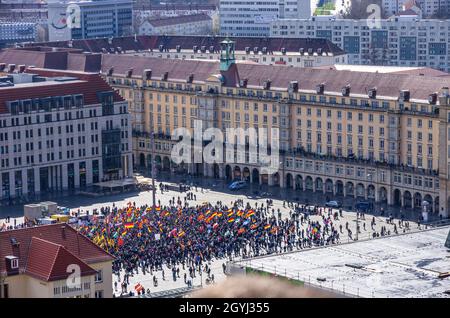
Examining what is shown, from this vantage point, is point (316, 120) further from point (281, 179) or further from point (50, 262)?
point (50, 262)

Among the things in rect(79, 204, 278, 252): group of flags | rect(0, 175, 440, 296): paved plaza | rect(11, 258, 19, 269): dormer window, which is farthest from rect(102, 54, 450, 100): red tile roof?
rect(11, 258, 19, 269): dormer window

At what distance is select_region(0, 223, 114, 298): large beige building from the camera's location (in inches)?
2953

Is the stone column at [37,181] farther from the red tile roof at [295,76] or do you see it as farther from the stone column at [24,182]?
the red tile roof at [295,76]

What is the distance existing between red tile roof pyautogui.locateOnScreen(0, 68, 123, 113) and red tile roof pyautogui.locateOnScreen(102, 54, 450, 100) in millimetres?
14363

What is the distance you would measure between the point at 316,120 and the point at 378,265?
6854 cm

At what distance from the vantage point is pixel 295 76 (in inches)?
6412

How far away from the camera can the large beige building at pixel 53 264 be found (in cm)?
7500

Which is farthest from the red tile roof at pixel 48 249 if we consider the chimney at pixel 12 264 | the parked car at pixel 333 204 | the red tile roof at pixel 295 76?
the red tile roof at pixel 295 76

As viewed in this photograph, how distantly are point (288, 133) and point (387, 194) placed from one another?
1848 centimetres

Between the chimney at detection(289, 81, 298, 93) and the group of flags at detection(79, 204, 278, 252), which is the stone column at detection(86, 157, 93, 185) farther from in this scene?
the group of flags at detection(79, 204, 278, 252)

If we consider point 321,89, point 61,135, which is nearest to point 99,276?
point 321,89

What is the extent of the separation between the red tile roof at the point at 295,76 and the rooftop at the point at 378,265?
1794 inches

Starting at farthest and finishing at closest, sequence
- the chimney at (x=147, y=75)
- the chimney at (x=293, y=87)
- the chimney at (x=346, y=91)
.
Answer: the chimney at (x=147, y=75)
the chimney at (x=293, y=87)
the chimney at (x=346, y=91)
